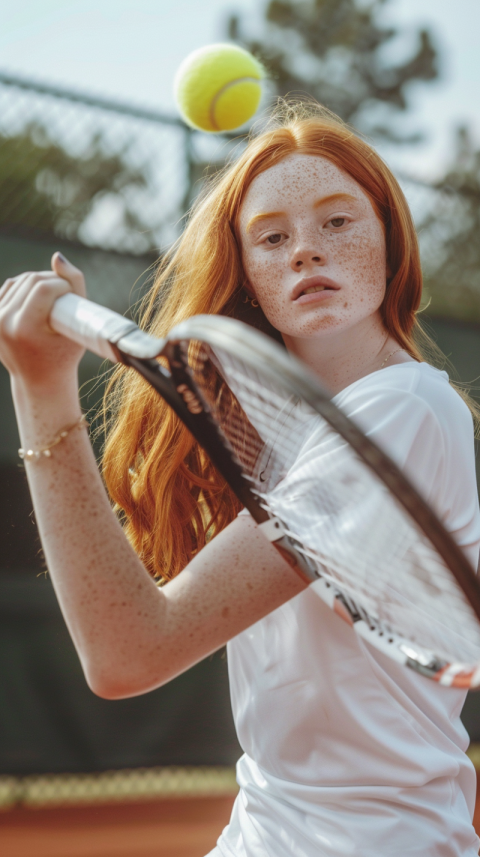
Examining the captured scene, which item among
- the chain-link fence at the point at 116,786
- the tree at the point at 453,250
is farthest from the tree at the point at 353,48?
the chain-link fence at the point at 116,786

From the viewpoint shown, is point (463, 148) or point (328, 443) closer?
point (328, 443)

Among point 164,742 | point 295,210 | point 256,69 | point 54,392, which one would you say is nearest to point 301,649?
point 54,392

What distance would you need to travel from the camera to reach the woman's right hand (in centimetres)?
89

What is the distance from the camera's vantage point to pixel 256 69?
297 cm

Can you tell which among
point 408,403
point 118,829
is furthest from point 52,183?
point 408,403

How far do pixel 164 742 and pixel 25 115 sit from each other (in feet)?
8.34

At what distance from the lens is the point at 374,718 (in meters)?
0.91

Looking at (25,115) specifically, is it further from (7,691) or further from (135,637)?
(135,637)

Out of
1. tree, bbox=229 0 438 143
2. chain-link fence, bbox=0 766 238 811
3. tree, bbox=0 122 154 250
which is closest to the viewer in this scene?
chain-link fence, bbox=0 766 238 811

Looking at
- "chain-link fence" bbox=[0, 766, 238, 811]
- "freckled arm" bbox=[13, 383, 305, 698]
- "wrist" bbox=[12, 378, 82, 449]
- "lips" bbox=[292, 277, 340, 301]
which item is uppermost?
"wrist" bbox=[12, 378, 82, 449]

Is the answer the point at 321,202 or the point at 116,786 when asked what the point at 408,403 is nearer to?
the point at 321,202

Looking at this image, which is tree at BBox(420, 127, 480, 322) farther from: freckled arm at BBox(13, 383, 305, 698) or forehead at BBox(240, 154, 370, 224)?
freckled arm at BBox(13, 383, 305, 698)

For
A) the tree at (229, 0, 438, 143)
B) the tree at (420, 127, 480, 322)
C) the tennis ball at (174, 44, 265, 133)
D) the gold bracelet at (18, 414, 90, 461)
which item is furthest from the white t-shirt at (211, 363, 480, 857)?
the tree at (229, 0, 438, 143)

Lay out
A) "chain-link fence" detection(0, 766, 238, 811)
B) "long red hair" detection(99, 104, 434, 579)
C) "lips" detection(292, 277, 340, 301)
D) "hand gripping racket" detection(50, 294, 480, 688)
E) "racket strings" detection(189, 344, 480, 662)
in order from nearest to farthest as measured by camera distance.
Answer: "hand gripping racket" detection(50, 294, 480, 688), "racket strings" detection(189, 344, 480, 662), "lips" detection(292, 277, 340, 301), "long red hair" detection(99, 104, 434, 579), "chain-link fence" detection(0, 766, 238, 811)
